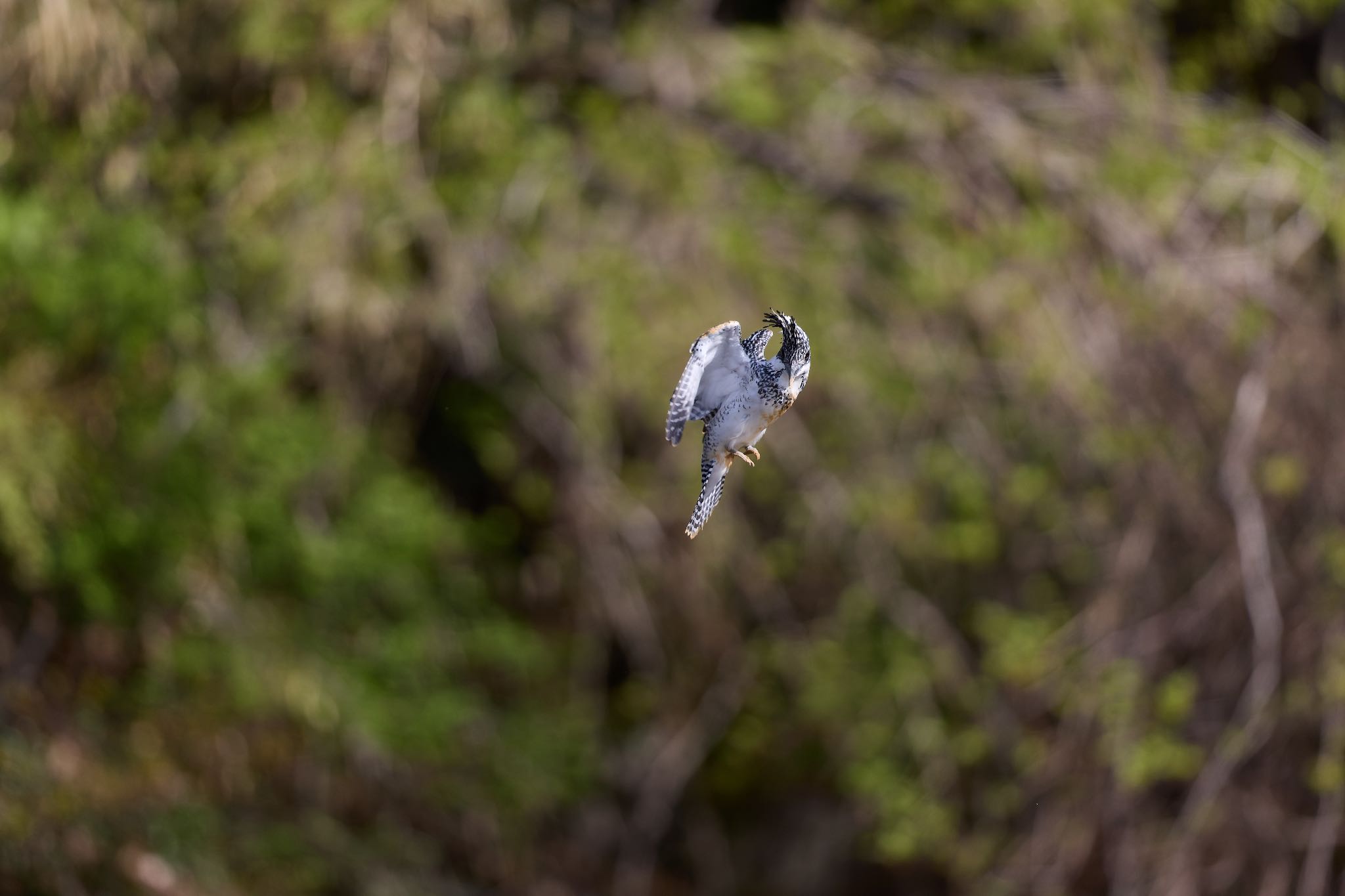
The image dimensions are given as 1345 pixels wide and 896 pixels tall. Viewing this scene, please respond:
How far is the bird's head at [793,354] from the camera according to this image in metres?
1.00

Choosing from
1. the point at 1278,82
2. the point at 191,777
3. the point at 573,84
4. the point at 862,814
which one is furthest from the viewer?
the point at 862,814

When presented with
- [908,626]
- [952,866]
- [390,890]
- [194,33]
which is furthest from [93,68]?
[952,866]

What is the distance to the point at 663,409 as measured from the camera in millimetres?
5410

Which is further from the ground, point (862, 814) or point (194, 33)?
point (194, 33)

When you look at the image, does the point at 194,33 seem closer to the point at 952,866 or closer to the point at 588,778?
the point at 588,778

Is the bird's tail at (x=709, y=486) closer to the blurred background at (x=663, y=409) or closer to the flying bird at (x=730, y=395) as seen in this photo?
the flying bird at (x=730, y=395)

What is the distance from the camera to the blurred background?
14.8 feet

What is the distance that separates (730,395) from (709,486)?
0.06 meters

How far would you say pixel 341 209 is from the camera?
4.88 metres

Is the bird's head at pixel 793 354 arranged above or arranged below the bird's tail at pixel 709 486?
above

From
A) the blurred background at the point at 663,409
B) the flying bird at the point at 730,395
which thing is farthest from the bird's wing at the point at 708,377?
the blurred background at the point at 663,409

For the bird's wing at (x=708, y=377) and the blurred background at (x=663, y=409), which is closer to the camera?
the bird's wing at (x=708, y=377)

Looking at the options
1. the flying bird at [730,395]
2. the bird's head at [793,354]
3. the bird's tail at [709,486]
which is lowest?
the bird's tail at [709,486]

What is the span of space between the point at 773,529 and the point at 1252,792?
1804mm
